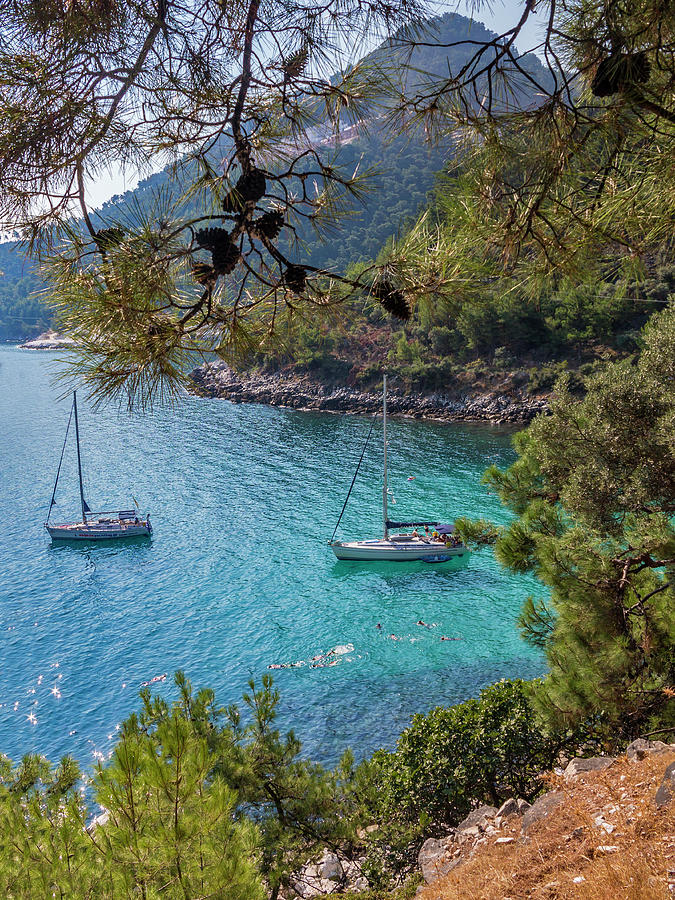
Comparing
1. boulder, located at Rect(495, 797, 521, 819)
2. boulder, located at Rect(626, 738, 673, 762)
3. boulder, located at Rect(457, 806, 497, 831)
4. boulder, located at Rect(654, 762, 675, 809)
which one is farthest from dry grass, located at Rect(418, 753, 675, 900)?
boulder, located at Rect(457, 806, 497, 831)

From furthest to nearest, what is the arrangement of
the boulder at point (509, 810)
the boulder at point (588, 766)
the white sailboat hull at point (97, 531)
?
the white sailboat hull at point (97, 531) → the boulder at point (509, 810) → the boulder at point (588, 766)

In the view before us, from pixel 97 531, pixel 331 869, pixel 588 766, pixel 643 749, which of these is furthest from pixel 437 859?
pixel 97 531

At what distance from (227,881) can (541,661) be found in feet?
41.8

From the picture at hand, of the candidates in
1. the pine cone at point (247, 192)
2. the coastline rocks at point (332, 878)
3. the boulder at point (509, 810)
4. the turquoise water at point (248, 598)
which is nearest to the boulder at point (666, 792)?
the boulder at point (509, 810)

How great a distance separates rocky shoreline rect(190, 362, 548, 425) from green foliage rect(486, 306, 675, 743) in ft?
85.3

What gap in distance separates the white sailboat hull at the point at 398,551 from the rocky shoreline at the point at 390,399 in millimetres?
15488

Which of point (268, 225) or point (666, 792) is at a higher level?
point (268, 225)

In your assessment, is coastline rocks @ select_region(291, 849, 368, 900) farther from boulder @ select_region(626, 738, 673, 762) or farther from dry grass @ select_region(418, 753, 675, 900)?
boulder @ select_region(626, 738, 673, 762)

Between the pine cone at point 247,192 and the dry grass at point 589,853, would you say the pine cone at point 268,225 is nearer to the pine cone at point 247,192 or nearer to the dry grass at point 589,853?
the pine cone at point 247,192

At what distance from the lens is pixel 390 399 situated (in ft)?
136

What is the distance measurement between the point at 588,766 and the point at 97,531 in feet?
65.4

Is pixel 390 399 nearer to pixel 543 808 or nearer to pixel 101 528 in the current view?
pixel 101 528

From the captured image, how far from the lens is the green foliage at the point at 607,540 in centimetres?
530

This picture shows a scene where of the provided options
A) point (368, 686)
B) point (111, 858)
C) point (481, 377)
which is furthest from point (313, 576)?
point (481, 377)
